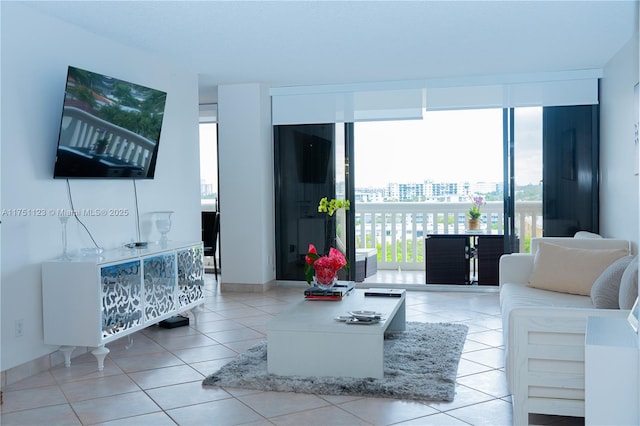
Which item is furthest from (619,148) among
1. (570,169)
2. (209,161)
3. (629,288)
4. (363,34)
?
(209,161)

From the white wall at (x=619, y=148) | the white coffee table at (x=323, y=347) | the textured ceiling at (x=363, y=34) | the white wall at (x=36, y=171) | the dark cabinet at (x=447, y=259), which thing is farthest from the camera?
the dark cabinet at (x=447, y=259)

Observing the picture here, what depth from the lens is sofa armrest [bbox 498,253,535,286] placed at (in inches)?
181

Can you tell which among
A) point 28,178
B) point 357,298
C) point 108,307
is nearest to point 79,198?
point 28,178

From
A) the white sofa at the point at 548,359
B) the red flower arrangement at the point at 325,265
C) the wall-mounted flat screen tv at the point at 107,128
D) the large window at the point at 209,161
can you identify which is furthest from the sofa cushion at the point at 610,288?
the large window at the point at 209,161

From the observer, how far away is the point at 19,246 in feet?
12.2

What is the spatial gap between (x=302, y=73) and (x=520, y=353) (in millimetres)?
4054

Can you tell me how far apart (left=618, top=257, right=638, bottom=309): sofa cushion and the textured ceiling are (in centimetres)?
184

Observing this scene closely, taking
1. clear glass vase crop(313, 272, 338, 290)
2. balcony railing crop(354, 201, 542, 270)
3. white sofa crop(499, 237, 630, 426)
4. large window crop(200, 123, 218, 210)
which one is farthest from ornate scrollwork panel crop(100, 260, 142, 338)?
balcony railing crop(354, 201, 542, 270)

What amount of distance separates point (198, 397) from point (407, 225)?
5393mm

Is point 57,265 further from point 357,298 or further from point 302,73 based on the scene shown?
point 302,73

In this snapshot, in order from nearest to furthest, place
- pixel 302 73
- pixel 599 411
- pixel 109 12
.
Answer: pixel 599 411 < pixel 109 12 < pixel 302 73

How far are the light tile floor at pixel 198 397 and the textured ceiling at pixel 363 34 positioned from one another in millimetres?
2271

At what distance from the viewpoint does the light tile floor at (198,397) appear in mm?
2969

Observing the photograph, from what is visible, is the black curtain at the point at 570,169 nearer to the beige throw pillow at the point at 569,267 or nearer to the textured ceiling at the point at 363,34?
the textured ceiling at the point at 363,34
